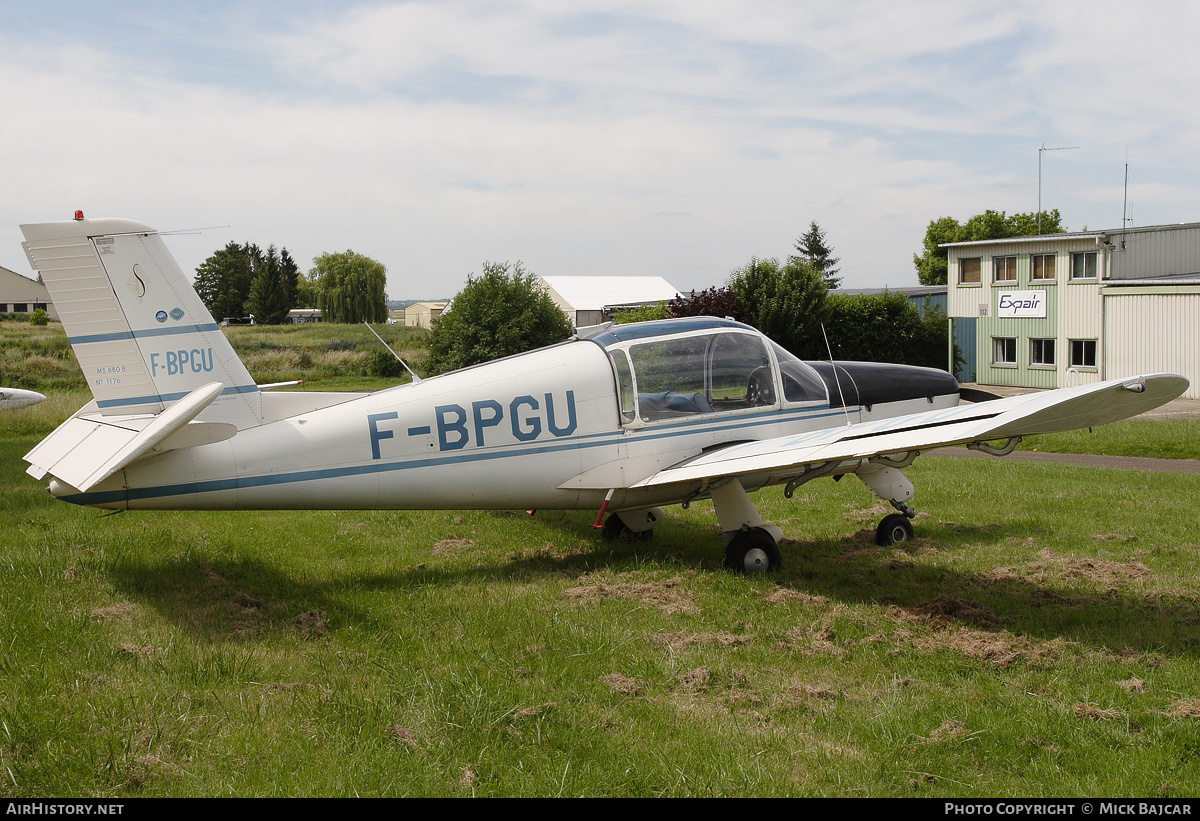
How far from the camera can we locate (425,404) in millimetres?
7223

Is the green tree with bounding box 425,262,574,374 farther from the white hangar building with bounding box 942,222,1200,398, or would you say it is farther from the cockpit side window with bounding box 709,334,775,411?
the cockpit side window with bounding box 709,334,775,411

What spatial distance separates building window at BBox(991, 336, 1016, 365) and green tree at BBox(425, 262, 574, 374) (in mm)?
16658

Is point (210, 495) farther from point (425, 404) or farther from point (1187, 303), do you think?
point (1187, 303)

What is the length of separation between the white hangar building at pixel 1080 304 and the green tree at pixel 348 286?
57.7m

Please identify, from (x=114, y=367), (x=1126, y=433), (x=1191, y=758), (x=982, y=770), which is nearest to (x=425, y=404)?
(x=114, y=367)

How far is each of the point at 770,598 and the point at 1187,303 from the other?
2634cm

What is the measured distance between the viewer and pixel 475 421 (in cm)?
730

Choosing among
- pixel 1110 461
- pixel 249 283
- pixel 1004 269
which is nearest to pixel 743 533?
pixel 1110 461

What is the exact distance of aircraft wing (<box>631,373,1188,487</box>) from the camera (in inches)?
210

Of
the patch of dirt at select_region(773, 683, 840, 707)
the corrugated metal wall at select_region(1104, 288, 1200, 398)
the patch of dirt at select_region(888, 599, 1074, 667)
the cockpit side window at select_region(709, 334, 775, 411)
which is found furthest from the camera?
the corrugated metal wall at select_region(1104, 288, 1200, 398)

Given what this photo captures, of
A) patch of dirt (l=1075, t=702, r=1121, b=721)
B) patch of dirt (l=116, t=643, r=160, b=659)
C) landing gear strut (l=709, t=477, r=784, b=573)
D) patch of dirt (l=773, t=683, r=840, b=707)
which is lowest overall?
patch of dirt (l=773, t=683, r=840, b=707)

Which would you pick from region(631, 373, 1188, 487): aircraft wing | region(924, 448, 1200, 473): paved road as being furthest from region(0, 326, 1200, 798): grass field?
region(924, 448, 1200, 473): paved road

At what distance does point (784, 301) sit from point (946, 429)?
26.5 m

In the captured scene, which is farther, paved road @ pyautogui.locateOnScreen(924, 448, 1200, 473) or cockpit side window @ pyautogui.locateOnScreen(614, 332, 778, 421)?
paved road @ pyautogui.locateOnScreen(924, 448, 1200, 473)
